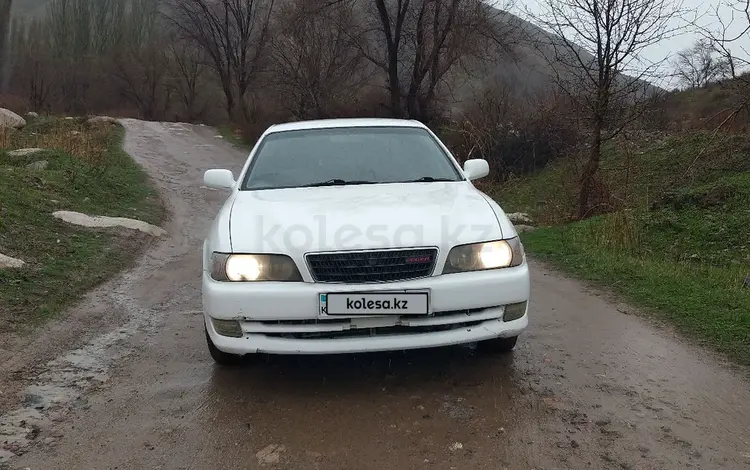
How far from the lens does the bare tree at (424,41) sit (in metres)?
18.0

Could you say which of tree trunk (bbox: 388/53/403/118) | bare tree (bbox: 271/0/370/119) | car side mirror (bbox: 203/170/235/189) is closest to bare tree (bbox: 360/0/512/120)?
tree trunk (bbox: 388/53/403/118)

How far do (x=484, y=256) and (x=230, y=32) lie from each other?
38.5m

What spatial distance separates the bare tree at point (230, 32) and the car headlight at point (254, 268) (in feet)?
107

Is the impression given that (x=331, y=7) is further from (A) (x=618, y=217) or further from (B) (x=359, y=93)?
(A) (x=618, y=217)

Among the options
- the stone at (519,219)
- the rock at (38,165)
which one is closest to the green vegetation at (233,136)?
the rock at (38,165)

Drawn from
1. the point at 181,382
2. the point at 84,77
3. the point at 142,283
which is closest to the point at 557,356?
the point at 181,382

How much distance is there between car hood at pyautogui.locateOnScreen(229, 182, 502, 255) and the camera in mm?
3316

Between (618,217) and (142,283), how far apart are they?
238 inches

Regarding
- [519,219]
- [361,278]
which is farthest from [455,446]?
[519,219]

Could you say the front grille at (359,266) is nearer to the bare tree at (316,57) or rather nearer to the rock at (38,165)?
the rock at (38,165)

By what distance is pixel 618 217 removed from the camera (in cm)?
865

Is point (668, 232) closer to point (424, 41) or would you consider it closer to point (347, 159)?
point (347, 159)

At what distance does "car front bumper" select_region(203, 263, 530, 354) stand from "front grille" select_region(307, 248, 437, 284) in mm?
41

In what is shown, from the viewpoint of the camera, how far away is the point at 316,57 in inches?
872
